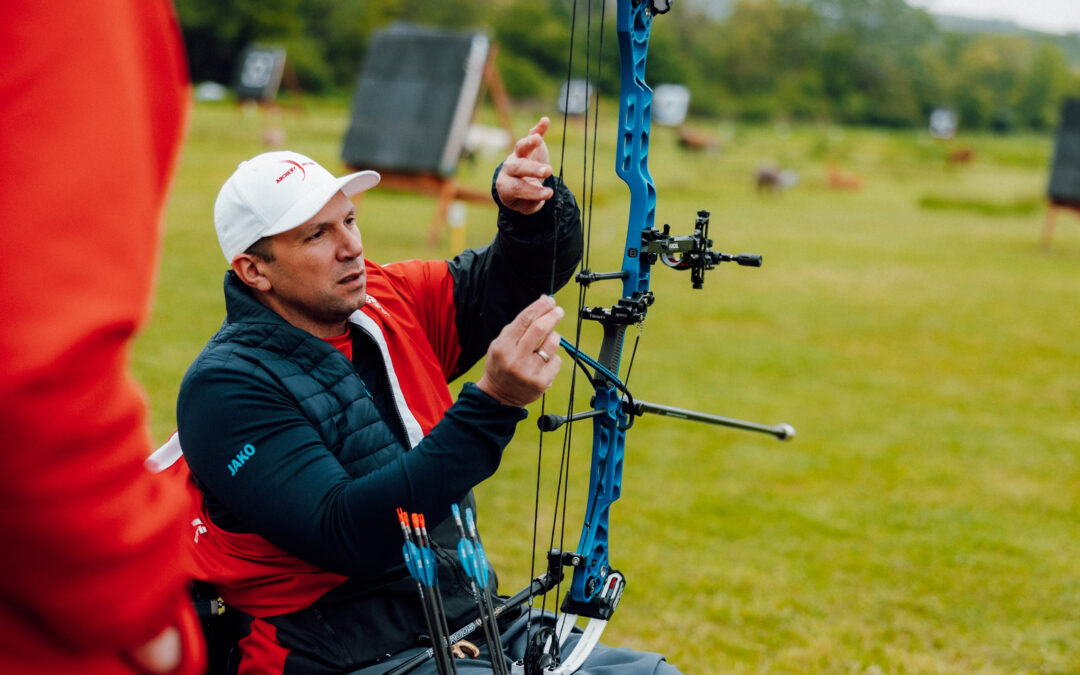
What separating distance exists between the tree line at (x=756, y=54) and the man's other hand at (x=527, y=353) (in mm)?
39086

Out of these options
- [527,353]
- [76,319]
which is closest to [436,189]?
[527,353]

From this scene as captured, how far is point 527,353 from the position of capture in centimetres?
147

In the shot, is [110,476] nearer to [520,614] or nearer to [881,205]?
[520,614]

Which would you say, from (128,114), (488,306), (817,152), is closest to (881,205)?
(817,152)

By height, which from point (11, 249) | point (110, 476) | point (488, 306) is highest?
point (11, 249)

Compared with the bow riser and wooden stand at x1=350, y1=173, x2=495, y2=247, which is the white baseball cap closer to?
the bow riser

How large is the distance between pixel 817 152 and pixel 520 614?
33.7 metres

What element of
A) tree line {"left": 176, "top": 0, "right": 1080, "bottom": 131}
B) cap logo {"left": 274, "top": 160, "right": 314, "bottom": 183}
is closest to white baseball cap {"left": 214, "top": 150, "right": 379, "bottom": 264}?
cap logo {"left": 274, "top": 160, "right": 314, "bottom": 183}

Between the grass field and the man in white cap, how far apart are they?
196 cm

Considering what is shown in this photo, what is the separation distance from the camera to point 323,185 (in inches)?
72.6

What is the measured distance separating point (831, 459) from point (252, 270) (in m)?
4.55

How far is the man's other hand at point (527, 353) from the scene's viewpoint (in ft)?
4.80

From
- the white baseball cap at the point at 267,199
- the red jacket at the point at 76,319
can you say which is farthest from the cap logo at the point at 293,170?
the red jacket at the point at 76,319

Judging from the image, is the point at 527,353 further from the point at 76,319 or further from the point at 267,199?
the point at 76,319
